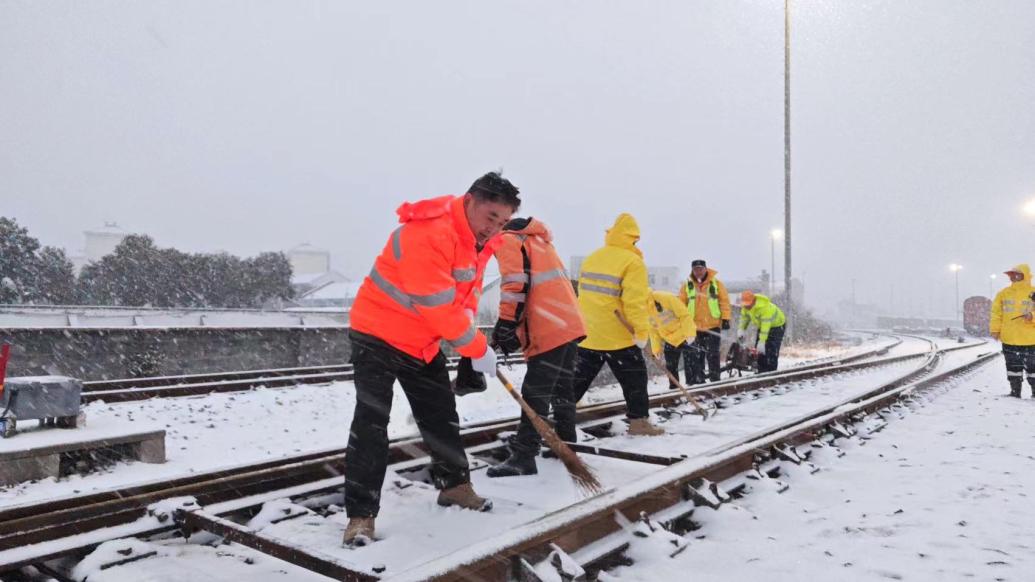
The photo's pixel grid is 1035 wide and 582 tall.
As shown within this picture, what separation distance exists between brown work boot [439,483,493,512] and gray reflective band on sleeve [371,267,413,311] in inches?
42.1

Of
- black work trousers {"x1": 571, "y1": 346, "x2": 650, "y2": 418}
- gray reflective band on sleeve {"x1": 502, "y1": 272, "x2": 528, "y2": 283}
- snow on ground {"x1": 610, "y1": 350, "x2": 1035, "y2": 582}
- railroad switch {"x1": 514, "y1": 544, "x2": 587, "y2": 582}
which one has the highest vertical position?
gray reflective band on sleeve {"x1": 502, "y1": 272, "x2": 528, "y2": 283}

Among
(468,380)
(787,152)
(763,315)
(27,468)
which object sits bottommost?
(27,468)

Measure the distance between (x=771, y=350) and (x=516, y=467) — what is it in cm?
925

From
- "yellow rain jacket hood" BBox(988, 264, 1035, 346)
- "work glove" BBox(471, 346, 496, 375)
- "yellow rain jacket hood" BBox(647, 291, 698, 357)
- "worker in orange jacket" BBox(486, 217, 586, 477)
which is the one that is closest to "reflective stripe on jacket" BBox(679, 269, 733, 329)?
"yellow rain jacket hood" BBox(647, 291, 698, 357)

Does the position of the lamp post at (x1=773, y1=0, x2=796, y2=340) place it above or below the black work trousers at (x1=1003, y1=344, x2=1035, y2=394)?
above

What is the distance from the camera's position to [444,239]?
3.07 metres

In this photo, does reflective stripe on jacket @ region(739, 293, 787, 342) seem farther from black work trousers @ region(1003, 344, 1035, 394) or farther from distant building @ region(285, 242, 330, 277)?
distant building @ region(285, 242, 330, 277)

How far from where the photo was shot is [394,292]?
3225 mm

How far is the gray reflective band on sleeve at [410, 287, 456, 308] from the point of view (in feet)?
10.0

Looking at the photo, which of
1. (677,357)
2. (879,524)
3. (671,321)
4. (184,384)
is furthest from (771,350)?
(184,384)

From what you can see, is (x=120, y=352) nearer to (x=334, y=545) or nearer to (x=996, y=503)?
(x=334, y=545)

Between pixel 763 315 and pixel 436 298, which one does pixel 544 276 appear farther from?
pixel 763 315

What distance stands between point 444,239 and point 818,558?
7.00 ft

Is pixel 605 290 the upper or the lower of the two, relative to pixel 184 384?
upper
